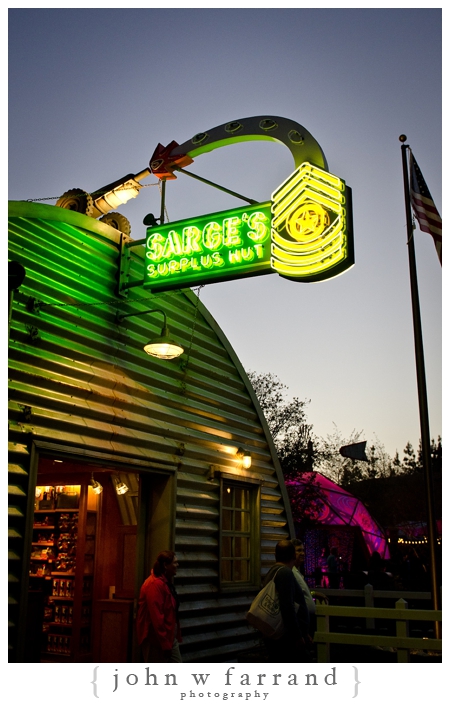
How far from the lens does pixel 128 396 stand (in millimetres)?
8141

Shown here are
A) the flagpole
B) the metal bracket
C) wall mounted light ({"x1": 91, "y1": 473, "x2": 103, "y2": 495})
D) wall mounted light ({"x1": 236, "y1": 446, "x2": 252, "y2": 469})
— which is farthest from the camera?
wall mounted light ({"x1": 236, "y1": 446, "x2": 252, "y2": 469})

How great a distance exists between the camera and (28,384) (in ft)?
21.9

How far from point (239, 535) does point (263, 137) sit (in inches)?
225

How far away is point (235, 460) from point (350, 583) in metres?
8.01

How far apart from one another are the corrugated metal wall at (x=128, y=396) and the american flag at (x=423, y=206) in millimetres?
3484

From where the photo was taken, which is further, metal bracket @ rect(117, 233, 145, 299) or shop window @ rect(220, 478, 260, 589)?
shop window @ rect(220, 478, 260, 589)

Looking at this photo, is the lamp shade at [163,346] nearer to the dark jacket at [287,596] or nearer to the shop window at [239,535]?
the shop window at [239,535]

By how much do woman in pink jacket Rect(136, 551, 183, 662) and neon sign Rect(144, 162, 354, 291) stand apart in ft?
10.6

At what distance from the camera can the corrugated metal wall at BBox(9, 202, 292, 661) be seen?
22.0 feet

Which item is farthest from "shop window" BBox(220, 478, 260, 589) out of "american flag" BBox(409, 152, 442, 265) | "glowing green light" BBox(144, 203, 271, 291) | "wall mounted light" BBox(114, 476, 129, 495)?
"american flag" BBox(409, 152, 442, 265)

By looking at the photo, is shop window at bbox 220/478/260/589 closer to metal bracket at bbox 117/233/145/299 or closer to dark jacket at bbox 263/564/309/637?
metal bracket at bbox 117/233/145/299

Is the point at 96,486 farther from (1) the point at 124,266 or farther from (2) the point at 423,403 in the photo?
(2) the point at 423,403

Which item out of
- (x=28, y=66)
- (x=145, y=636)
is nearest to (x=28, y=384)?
(x=145, y=636)

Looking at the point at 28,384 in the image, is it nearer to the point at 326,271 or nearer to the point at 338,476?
the point at 326,271
